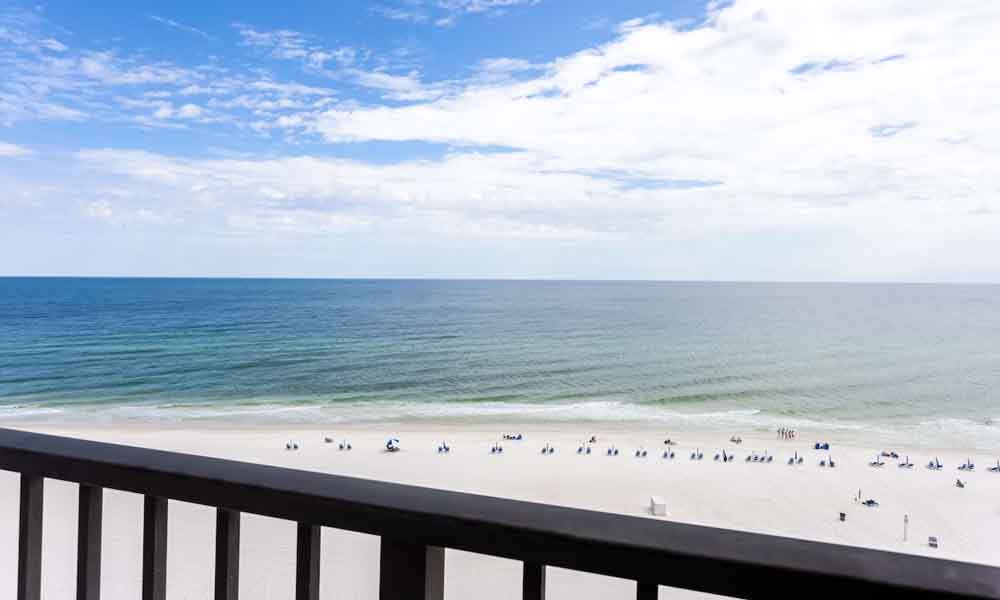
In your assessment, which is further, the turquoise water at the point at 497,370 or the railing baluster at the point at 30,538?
the turquoise water at the point at 497,370

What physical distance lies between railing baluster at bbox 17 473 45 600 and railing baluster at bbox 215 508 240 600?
0.41 metres

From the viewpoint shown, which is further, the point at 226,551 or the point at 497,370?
the point at 497,370

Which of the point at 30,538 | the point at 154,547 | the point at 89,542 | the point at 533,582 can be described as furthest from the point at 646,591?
the point at 30,538

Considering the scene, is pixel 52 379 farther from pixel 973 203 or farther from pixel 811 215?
pixel 973 203

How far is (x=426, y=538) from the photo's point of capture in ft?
2.66

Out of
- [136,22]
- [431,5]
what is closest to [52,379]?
[136,22]

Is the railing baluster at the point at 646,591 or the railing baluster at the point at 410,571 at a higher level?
the railing baluster at the point at 646,591

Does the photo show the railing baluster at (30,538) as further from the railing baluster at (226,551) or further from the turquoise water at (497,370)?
the turquoise water at (497,370)

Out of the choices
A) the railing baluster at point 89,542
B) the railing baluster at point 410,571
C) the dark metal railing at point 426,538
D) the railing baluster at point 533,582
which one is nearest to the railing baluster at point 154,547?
the dark metal railing at point 426,538

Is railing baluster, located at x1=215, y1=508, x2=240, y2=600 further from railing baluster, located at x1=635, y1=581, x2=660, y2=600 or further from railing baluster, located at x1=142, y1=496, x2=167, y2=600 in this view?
railing baluster, located at x1=635, y1=581, x2=660, y2=600

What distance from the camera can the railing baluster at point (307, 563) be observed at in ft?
3.00

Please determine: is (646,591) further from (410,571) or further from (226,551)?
(226,551)

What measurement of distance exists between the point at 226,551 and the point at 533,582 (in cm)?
52

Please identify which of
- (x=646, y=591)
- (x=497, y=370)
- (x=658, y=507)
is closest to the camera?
(x=646, y=591)
